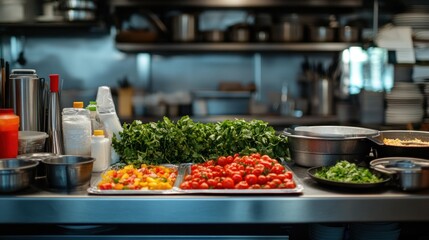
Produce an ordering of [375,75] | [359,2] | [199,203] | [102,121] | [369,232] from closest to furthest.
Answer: [199,203]
[369,232]
[102,121]
[359,2]
[375,75]

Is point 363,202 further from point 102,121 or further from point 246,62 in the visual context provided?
point 246,62

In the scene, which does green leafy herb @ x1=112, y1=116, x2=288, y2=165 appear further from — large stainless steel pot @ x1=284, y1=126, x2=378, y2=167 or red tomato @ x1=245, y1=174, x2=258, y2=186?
red tomato @ x1=245, y1=174, x2=258, y2=186

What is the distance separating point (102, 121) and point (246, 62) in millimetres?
3265

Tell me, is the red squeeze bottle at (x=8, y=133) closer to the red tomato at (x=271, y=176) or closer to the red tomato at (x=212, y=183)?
the red tomato at (x=212, y=183)

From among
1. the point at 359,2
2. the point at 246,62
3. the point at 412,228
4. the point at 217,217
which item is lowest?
the point at 412,228

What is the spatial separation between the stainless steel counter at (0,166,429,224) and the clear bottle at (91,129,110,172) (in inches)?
17.0

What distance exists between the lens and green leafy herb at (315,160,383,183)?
2.08m

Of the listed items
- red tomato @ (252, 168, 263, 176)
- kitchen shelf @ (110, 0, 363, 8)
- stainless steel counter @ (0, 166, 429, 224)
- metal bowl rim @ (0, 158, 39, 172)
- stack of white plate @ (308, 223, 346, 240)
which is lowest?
stack of white plate @ (308, 223, 346, 240)

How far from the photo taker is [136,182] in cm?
209

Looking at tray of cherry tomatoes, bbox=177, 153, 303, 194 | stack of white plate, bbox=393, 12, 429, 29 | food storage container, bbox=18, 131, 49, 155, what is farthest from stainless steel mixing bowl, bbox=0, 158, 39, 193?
stack of white plate, bbox=393, 12, 429, 29

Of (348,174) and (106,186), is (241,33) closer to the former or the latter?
(348,174)

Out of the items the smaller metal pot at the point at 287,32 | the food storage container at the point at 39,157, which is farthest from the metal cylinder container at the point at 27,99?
the smaller metal pot at the point at 287,32

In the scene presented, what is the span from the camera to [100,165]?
243 cm

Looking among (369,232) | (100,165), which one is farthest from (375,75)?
(100,165)
